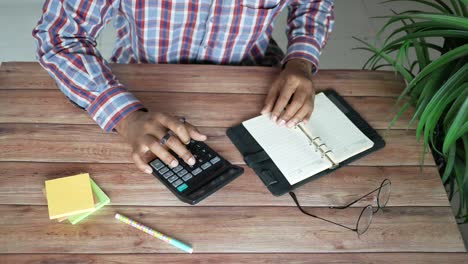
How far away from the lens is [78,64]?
105 centimetres

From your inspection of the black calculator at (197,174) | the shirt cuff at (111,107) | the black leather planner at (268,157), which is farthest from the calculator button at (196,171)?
the shirt cuff at (111,107)

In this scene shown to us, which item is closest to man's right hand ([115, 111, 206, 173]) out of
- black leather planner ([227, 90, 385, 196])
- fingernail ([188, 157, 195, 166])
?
fingernail ([188, 157, 195, 166])

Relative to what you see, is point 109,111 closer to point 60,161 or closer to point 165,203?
point 60,161

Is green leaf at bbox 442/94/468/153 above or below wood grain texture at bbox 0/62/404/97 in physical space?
above

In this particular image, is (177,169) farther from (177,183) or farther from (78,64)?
(78,64)

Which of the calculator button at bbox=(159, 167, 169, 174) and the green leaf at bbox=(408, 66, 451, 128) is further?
the green leaf at bbox=(408, 66, 451, 128)

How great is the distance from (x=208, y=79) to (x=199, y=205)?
0.40m

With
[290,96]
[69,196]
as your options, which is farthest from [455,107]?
[69,196]

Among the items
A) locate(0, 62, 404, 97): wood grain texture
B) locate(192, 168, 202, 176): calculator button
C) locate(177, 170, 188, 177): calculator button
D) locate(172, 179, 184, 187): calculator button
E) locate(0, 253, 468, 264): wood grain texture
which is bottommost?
locate(0, 253, 468, 264): wood grain texture

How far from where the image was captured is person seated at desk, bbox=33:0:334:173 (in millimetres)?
1010

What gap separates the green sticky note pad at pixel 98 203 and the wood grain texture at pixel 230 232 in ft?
0.04

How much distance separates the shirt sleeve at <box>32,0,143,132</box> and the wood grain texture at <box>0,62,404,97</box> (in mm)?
104

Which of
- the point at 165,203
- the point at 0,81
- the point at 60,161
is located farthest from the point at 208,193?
the point at 0,81

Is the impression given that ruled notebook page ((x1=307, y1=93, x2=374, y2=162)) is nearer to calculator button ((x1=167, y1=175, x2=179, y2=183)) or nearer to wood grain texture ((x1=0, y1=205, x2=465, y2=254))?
wood grain texture ((x1=0, y1=205, x2=465, y2=254))
